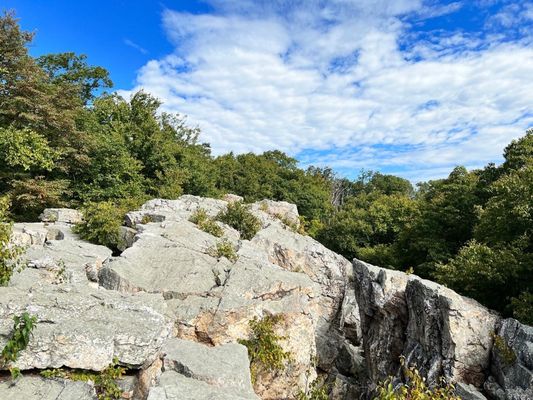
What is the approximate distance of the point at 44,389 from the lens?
552 cm

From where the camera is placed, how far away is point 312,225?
2120 inches

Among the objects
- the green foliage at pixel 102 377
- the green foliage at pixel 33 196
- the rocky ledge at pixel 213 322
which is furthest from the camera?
the green foliage at pixel 33 196

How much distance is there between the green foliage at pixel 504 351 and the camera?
1016 centimetres

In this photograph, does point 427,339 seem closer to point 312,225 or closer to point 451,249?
point 451,249

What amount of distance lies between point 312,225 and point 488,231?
3493 centimetres

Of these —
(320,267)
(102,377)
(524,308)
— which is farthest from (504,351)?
(320,267)

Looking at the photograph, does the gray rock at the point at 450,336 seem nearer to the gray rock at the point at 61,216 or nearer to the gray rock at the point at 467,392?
the gray rock at the point at 467,392

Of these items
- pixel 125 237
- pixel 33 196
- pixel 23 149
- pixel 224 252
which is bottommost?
pixel 125 237

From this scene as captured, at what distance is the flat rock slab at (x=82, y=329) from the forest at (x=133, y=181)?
1996mm

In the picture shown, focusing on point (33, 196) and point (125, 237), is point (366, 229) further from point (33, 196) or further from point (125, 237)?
point (33, 196)

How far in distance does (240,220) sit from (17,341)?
595 inches

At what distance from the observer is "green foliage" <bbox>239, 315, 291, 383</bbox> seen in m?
9.22

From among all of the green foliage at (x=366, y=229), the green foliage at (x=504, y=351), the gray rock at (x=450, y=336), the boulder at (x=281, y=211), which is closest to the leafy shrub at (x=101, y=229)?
the gray rock at (x=450, y=336)

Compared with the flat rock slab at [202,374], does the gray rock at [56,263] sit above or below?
above
